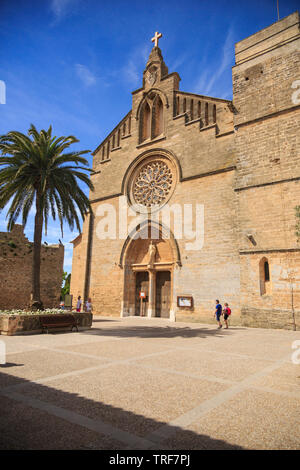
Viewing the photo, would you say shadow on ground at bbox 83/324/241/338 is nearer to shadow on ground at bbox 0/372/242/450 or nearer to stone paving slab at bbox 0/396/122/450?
shadow on ground at bbox 0/372/242/450

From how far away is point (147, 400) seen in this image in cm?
388

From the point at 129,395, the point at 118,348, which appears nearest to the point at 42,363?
the point at 118,348

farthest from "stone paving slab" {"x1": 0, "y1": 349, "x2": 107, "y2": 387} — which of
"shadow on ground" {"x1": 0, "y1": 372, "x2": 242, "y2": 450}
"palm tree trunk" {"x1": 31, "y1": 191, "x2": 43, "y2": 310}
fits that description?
"palm tree trunk" {"x1": 31, "y1": 191, "x2": 43, "y2": 310}

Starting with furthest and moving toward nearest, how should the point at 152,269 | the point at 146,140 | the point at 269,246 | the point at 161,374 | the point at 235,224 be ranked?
the point at 146,140, the point at 152,269, the point at 235,224, the point at 269,246, the point at 161,374

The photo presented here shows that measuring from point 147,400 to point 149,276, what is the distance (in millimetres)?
15318

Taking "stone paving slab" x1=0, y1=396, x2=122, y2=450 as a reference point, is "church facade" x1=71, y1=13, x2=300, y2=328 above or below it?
above

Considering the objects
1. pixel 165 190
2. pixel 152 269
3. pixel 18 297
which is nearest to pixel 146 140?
pixel 165 190

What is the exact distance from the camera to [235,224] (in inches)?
612

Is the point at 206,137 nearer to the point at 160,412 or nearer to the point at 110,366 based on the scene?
the point at 110,366

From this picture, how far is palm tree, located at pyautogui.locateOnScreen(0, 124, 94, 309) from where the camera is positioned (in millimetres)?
12523

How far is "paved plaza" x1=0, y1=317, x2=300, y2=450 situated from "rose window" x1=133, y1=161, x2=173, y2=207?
13.6m

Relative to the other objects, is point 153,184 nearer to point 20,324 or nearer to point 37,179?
point 37,179

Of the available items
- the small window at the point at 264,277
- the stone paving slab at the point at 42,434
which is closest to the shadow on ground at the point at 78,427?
the stone paving slab at the point at 42,434
